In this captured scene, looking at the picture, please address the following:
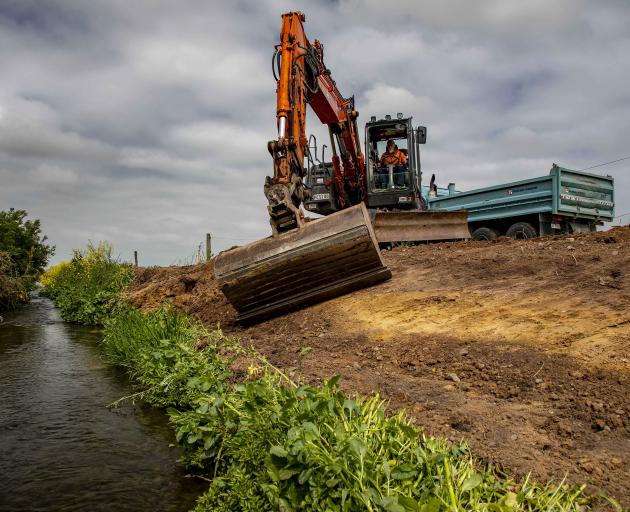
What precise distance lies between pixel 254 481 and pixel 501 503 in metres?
1.24

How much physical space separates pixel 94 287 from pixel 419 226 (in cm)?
824

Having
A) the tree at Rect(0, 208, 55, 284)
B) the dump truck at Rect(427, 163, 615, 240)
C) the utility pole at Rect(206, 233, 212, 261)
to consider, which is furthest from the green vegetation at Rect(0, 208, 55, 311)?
the dump truck at Rect(427, 163, 615, 240)

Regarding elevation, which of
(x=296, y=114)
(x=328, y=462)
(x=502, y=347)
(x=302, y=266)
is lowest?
(x=328, y=462)

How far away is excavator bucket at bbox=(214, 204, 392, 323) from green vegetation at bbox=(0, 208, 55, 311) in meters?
10.2

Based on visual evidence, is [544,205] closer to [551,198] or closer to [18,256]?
[551,198]

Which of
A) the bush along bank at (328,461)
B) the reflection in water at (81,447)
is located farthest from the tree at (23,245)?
the bush along bank at (328,461)

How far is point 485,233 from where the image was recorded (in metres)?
12.3

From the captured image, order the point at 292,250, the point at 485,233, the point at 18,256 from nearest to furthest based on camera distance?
the point at 292,250
the point at 485,233
the point at 18,256

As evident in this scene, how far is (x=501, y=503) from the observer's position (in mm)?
2100

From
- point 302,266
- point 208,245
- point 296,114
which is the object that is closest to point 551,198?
point 296,114

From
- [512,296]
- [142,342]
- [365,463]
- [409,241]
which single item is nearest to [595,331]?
[512,296]

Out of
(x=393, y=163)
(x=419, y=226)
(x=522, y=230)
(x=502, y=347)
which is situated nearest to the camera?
(x=502, y=347)

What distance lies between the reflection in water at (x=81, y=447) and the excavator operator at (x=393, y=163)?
710 cm

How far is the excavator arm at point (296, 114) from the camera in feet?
20.6
